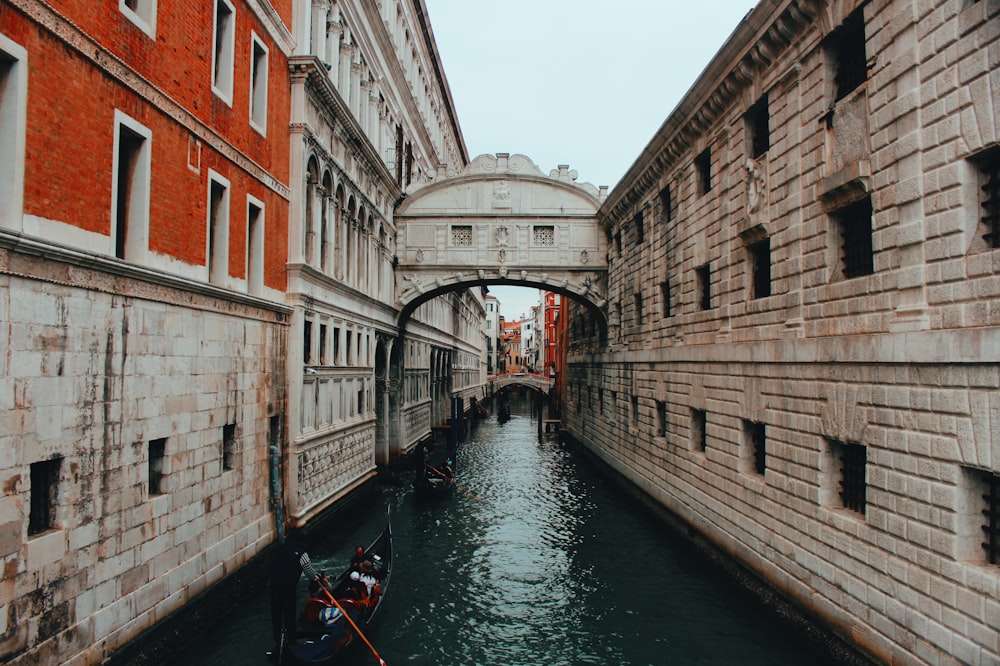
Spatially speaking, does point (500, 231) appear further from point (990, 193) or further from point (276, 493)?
point (990, 193)

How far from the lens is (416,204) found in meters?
22.4

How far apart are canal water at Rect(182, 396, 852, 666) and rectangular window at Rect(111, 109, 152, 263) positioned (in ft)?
16.6

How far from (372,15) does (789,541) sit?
1631cm

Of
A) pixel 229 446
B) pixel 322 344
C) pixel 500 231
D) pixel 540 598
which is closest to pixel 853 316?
pixel 540 598

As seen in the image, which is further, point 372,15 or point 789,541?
point 372,15

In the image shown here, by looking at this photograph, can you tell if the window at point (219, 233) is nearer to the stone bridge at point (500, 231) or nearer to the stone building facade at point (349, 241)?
the stone building facade at point (349, 241)

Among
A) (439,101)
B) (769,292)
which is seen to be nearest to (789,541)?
(769,292)

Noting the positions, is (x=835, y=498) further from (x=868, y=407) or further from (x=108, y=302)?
(x=108, y=302)

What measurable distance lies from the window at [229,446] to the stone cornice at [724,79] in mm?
9942

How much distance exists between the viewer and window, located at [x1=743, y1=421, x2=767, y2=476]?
1103 cm

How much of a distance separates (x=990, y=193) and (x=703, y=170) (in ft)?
26.5

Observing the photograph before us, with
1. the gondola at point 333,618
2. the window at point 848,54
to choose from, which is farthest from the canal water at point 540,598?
the window at point 848,54

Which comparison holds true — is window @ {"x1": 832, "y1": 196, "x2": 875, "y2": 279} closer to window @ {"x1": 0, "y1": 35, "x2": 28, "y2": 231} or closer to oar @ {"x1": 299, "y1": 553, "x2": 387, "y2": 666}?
oar @ {"x1": 299, "y1": 553, "x2": 387, "y2": 666}

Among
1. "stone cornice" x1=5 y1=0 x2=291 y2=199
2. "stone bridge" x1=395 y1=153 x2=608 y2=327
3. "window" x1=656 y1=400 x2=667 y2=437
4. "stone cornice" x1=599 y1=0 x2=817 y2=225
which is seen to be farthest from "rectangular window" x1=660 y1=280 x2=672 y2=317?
"stone cornice" x1=5 y1=0 x2=291 y2=199
